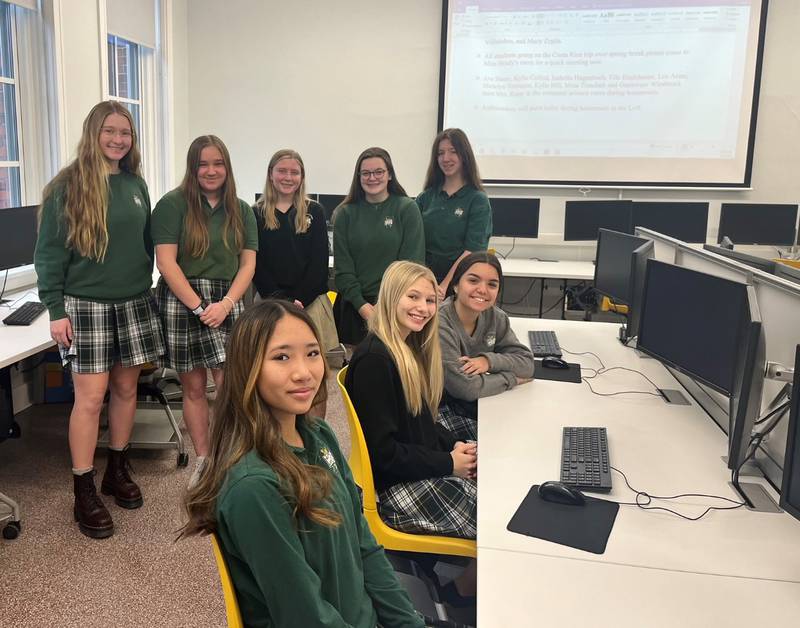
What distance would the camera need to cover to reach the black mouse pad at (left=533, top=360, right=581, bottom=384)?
263cm

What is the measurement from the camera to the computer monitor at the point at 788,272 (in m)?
2.18

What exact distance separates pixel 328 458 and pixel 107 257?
5.19ft

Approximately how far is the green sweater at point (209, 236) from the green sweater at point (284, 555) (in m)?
1.61

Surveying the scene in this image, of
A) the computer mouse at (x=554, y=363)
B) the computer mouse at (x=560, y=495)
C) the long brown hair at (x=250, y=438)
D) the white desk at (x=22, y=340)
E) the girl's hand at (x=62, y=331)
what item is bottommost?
the computer mouse at (x=560, y=495)

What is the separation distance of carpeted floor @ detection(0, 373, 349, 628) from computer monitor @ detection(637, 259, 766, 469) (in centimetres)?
162

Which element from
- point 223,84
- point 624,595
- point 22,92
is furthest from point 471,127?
point 624,595

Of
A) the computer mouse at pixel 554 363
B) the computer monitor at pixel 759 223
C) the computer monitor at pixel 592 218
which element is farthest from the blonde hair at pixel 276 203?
the computer monitor at pixel 759 223

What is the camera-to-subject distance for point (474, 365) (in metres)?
2.41

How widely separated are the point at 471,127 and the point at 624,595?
5086mm

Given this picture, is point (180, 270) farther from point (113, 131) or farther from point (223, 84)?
point (223, 84)

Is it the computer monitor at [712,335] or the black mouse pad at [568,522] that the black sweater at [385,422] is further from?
the computer monitor at [712,335]

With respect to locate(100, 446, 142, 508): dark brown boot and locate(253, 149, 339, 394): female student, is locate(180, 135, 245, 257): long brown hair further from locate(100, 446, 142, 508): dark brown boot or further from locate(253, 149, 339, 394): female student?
locate(100, 446, 142, 508): dark brown boot

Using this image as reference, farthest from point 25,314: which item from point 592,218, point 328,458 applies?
point 592,218

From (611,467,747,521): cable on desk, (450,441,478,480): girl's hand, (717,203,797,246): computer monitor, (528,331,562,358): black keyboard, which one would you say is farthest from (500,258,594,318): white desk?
(611,467,747,521): cable on desk
